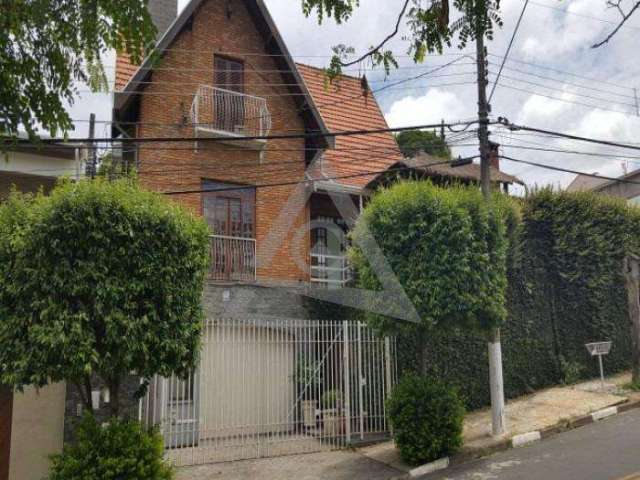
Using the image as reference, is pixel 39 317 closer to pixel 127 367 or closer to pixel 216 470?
pixel 127 367

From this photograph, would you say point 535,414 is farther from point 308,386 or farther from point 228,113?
point 228,113

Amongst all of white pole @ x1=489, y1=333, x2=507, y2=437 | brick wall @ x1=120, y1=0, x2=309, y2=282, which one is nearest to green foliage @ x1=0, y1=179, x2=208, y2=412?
white pole @ x1=489, y1=333, x2=507, y2=437

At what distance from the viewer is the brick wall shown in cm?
1316

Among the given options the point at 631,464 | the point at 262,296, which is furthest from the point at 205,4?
the point at 631,464

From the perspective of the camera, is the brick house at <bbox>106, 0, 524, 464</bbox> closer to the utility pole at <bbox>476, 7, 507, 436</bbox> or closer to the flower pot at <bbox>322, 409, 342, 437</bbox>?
the flower pot at <bbox>322, 409, 342, 437</bbox>

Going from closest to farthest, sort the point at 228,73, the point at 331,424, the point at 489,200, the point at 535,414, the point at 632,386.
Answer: the point at 489,200
the point at 331,424
the point at 535,414
the point at 632,386
the point at 228,73

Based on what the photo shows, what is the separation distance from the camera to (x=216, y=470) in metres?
9.06

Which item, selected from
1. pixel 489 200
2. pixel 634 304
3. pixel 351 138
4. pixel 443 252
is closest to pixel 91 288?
pixel 443 252

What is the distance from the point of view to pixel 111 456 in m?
6.02

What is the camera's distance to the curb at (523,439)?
8844 millimetres

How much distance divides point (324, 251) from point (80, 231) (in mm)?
10157

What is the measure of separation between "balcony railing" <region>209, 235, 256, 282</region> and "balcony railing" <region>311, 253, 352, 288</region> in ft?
5.80

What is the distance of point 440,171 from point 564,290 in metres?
4.62

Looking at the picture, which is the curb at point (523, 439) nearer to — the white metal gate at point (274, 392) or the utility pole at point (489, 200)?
the utility pole at point (489, 200)
